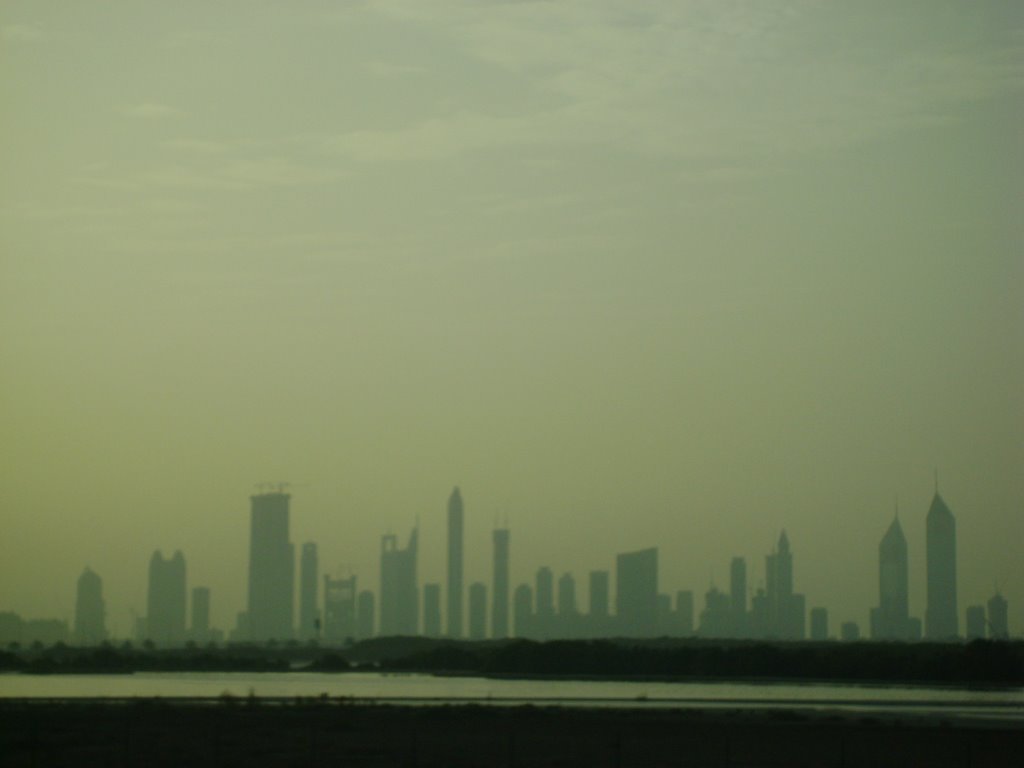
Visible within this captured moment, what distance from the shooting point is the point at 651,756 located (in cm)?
4850

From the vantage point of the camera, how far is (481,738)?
187 ft

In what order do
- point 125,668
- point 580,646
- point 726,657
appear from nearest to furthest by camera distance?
point 726,657 → point 580,646 → point 125,668

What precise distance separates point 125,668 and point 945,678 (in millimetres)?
106100

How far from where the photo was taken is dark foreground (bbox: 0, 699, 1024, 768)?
4744 centimetres

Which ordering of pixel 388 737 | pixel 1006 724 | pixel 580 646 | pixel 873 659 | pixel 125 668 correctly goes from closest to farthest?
pixel 388 737 → pixel 1006 724 → pixel 873 659 → pixel 580 646 → pixel 125 668

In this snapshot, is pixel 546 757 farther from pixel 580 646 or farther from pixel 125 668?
pixel 125 668

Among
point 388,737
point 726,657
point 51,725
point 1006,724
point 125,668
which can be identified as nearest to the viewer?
point 388,737

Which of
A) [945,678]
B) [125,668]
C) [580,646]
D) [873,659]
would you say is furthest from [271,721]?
[125,668]

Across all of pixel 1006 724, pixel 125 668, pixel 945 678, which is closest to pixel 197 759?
pixel 1006 724

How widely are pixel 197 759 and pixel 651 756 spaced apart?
547 inches

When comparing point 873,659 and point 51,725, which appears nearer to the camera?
point 51,725

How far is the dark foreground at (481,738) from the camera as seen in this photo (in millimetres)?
47438

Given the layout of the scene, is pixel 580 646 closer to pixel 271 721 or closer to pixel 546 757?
pixel 271 721

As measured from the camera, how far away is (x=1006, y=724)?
66312 millimetres
